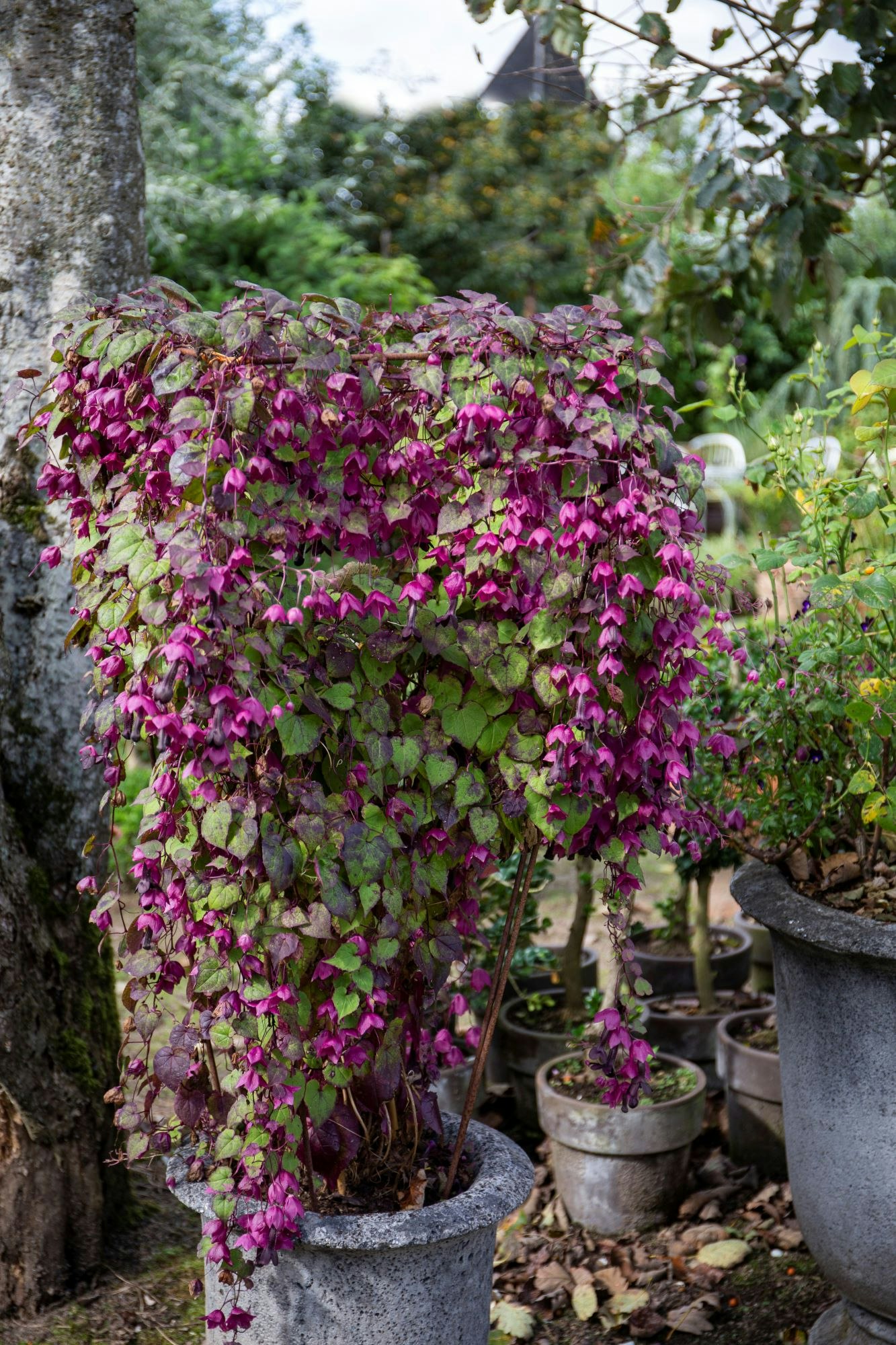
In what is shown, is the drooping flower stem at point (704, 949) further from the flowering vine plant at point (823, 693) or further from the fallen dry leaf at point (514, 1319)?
the fallen dry leaf at point (514, 1319)

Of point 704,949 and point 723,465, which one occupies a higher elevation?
point 723,465

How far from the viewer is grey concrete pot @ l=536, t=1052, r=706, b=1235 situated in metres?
2.46

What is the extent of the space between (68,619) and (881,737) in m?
1.43

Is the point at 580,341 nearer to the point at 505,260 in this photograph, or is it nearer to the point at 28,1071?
the point at 28,1071

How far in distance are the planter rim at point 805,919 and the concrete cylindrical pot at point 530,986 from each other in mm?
1055

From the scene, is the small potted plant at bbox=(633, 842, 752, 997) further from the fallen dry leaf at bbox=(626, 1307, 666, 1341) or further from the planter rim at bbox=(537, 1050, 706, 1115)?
the fallen dry leaf at bbox=(626, 1307, 666, 1341)

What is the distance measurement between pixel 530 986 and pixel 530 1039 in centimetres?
34

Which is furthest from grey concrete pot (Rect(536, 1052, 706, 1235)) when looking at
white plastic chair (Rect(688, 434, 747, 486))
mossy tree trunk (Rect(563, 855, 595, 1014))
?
white plastic chair (Rect(688, 434, 747, 486))

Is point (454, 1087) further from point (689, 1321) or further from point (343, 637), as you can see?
point (343, 637)

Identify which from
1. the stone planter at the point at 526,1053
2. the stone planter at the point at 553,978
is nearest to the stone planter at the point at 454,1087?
the stone planter at the point at 526,1053

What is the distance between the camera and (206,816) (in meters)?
1.37

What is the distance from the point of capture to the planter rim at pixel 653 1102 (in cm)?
246

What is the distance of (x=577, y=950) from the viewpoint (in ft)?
9.56

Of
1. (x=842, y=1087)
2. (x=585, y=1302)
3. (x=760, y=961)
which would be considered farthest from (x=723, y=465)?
(x=842, y=1087)
